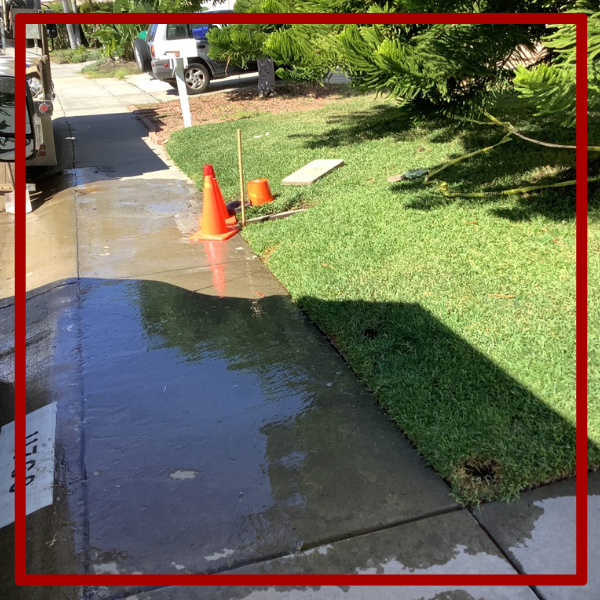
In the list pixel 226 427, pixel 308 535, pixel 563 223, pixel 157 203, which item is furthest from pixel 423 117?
pixel 308 535

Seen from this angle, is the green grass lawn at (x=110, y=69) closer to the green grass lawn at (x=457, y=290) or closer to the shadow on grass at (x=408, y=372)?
the green grass lawn at (x=457, y=290)

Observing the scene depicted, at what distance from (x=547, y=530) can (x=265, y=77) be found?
46.4 feet

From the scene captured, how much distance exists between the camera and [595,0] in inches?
188

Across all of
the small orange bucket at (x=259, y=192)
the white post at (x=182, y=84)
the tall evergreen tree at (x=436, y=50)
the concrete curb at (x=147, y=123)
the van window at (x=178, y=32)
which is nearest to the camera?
the tall evergreen tree at (x=436, y=50)

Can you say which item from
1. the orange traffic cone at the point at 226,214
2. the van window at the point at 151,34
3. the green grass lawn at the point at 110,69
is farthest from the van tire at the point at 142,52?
the orange traffic cone at the point at 226,214

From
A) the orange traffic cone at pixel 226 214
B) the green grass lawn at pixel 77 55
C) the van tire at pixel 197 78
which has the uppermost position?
the green grass lawn at pixel 77 55

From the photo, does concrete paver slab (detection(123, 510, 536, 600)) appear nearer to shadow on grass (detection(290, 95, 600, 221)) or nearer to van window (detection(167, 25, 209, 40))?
shadow on grass (detection(290, 95, 600, 221))

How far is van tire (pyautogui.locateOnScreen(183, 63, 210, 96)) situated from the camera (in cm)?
1752

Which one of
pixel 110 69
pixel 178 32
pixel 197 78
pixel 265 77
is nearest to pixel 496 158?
pixel 265 77

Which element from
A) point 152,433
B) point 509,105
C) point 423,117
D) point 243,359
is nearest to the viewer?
point 152,433

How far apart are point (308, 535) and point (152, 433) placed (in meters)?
1.18

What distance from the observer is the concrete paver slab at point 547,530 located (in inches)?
105

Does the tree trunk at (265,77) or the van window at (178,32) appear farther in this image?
the van window at (178,32)

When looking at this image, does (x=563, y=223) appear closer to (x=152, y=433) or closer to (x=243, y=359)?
(x=243, y=359)
